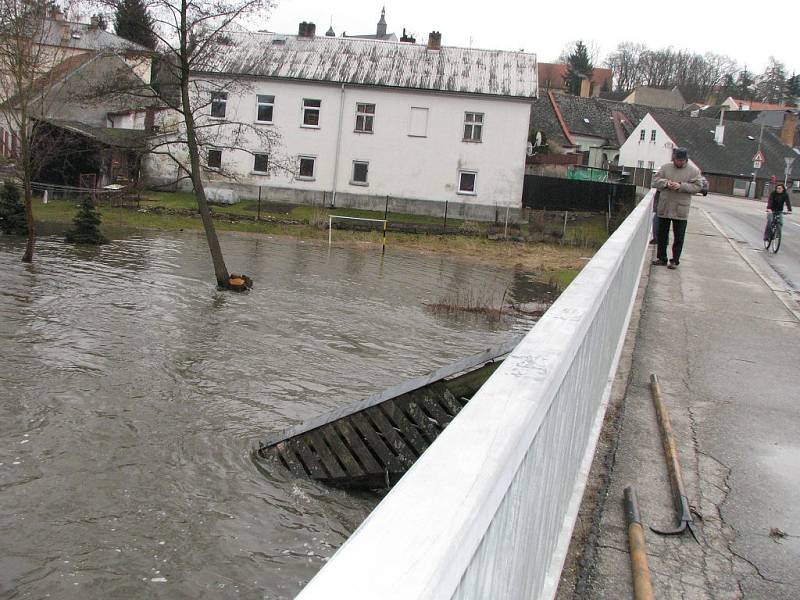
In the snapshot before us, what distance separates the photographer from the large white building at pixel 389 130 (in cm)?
4241

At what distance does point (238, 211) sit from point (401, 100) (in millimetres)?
9994

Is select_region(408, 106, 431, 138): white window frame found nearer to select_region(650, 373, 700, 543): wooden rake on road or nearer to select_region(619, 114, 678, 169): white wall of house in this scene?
select_region(619, 114, 678, 169): white wall of house

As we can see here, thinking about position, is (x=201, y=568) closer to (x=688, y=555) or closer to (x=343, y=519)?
(x=343, y=519)

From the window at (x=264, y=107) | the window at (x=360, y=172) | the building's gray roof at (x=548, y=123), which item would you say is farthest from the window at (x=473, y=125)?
the building's gray roof at (x=548, y=123)

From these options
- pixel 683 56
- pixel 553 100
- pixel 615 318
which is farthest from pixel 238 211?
pixel 683 56

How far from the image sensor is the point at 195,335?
1630 centimetres

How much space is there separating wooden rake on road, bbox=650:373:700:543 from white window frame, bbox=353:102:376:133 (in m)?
38.0

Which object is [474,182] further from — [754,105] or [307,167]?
[754,105]

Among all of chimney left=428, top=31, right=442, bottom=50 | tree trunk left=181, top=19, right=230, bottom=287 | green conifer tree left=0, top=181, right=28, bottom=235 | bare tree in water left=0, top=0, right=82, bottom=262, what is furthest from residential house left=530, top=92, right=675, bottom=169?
bare tree in water left=0, top=0, right=82, bottom=262

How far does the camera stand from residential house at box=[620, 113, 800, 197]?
6906 centimetres

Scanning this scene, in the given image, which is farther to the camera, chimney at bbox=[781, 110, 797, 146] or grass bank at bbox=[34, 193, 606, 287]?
chimney at bbox=[781, 110, 797, 146]

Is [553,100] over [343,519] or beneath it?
over

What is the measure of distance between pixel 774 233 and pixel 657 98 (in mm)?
95421

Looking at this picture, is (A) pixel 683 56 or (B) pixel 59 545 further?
(A) pixel 683 56
